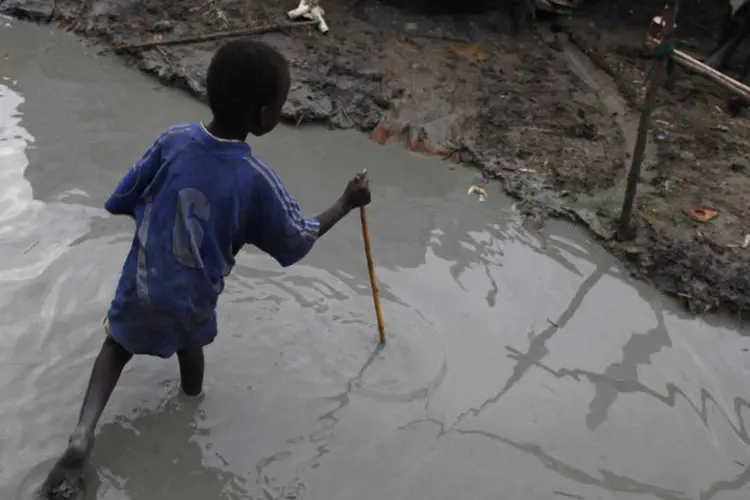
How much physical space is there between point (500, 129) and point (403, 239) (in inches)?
59.8

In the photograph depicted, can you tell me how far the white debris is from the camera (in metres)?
6.19

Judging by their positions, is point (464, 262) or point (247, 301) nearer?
Result: point (247, 301)

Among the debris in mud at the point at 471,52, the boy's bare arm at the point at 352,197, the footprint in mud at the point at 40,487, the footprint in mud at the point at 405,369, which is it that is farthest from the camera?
the debris in mud at the point at 471,52

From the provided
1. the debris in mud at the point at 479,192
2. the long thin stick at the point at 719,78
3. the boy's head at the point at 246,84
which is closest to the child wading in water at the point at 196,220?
the boy's head at the point at 246,84

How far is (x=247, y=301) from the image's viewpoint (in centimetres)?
348

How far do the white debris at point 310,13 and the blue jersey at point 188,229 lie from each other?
4.09 meters

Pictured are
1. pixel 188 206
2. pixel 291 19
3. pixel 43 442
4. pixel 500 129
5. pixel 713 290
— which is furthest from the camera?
pixel 291 19

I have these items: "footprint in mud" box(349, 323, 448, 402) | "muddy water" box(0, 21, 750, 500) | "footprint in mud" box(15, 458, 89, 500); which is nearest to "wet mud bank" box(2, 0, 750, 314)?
"muddy water" box(0, 21, 750, 500)

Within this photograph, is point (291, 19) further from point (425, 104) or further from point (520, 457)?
point (520, 457)

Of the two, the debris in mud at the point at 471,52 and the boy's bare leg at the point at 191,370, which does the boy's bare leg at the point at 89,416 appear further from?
the debris in mud at the point at 471,52

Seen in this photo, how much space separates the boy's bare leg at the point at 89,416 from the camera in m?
2.35

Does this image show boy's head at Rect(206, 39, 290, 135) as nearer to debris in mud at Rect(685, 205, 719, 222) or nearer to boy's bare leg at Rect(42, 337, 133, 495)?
boy's bare leg at Rect(42, 337, 133, 495)

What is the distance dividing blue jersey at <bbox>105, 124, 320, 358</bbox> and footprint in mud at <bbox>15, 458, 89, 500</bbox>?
503 mm

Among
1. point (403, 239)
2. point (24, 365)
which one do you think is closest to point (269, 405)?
point (24, 365)
